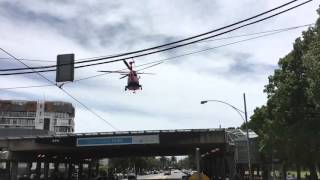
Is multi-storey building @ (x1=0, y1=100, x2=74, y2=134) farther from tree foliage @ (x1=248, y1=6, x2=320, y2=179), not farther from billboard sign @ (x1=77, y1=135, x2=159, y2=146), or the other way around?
tree foliage @ (x1=248, y1=6, x2=320, y2=179)

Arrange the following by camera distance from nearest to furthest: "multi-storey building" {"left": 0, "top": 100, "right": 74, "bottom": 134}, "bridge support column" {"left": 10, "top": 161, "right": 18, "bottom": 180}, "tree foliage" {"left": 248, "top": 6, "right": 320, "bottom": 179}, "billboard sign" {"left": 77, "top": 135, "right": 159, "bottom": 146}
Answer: "tree foliage" {"left": 248, "top": 6, "right": 320, "bottom": 179} → "billboard sign" {"left": 77, "top": 135, "right": 159, "bottom": 146} → "bridge support column" {"left": 10, "top": 161, "right": 18, "bottom": 180} → "multi-storey building" {"left": 0, "top": 100, "right": 74, "bottom": 134}

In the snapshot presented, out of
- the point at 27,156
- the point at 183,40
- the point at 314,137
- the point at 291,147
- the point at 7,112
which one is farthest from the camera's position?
the point at 7,112

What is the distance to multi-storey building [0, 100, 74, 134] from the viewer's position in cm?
17512

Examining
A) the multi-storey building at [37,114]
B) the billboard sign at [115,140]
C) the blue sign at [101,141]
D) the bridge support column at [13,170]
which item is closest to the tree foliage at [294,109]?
the billboard sign at [115,140]

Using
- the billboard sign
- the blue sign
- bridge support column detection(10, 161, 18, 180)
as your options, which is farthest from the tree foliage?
bridge support column detection(10, 161, 18, 180)

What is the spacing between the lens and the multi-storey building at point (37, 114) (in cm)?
17512

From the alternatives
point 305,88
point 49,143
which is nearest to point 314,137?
point 305,88

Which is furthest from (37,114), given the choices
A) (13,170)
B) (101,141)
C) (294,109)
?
(294,109)

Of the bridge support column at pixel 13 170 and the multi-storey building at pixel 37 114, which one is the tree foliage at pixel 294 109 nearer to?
the bridge support column at pixel 13 170

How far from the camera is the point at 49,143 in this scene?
6669 cm

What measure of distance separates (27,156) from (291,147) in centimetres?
4334

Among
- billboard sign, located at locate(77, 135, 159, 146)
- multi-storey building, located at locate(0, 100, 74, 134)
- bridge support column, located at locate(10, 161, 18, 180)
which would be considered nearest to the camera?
billboard sign, located at locate(77, 135, 159, 146)

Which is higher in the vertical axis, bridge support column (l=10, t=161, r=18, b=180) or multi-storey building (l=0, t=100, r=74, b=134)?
multi-storey building (l=0, t=100, r=74, b=134)

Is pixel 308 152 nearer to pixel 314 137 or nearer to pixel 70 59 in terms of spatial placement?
pixel 314 137
